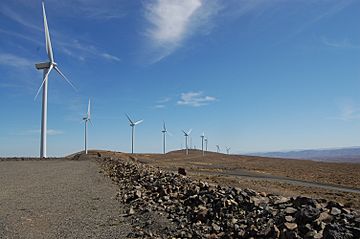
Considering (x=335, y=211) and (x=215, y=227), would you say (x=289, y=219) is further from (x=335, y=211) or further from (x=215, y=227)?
(x=215, y=227)

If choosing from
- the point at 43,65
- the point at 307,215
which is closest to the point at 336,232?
the point at 307,215

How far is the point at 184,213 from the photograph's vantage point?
1292cm

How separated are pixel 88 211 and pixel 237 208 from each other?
5.87 m

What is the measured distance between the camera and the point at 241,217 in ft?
36.8

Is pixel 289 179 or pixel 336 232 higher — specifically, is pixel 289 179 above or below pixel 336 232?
below

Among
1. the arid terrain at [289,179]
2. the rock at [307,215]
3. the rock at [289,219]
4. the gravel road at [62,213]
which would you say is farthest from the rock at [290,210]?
the arid terrain at [289,179]

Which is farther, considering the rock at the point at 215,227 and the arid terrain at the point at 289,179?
the arid terrain at the point at 289,179

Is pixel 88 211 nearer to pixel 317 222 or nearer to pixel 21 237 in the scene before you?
pixel 21 237

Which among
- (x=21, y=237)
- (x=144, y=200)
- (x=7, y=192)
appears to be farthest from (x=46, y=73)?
(x=21, y=237)

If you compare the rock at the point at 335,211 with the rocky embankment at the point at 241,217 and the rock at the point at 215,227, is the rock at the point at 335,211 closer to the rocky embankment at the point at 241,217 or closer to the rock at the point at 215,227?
the rocky embankment at the point at 241,217

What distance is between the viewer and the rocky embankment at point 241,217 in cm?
890

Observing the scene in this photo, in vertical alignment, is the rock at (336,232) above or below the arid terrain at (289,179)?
above

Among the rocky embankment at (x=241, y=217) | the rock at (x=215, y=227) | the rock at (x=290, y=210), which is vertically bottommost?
A: the rock at (x=215, y=227)

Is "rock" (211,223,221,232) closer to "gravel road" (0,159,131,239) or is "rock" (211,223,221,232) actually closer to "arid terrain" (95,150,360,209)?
"gravel road" (0,159,131,239)
